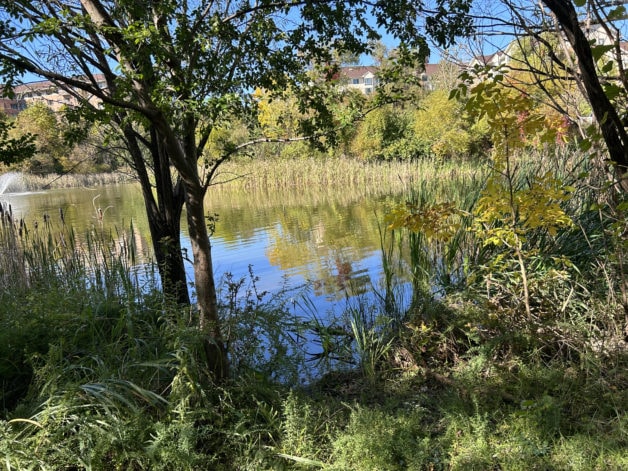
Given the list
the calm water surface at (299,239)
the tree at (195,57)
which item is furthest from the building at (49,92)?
the calm water surface at (299,239)

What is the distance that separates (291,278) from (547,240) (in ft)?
12.3

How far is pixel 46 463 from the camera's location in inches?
77.6

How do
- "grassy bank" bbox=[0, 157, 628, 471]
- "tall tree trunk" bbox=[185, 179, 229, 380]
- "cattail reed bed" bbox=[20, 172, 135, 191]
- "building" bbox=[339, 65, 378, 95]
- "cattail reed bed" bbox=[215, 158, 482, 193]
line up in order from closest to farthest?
"grassy bank" bbox=[0, 157, 628, 471]
"tall tree trunk" bbox=[185, 179, 229, 380]
"building" bbox=[339, 65, 378, 95]
"cattail reed bed" bbox=[215, 158, 482, 193]
"cattail reed bed" bbox=[20, 172, 135, 191]

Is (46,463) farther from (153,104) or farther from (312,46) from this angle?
(312,46)

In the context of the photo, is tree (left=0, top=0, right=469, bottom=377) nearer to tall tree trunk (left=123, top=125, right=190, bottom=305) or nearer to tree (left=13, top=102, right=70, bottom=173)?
tall tree trunk (left=123, top=125, right=190, bottom=305)

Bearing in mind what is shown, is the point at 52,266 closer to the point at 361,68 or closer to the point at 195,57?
the point at 195,57

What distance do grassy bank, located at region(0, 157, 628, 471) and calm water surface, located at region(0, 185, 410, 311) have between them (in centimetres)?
168

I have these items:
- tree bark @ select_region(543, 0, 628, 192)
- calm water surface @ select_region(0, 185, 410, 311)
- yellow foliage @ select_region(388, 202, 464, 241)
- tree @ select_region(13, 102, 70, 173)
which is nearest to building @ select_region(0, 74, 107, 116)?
calm water surface @ select_region(0, 185, 410, 311)

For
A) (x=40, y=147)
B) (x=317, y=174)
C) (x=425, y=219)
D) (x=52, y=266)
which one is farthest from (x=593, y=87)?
(x=40, y=147)

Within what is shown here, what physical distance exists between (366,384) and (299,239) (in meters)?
6.57

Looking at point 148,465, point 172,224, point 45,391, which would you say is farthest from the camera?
point 172,224

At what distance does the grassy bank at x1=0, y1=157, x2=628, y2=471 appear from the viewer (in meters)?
2.16

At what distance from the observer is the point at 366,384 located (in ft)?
10.8

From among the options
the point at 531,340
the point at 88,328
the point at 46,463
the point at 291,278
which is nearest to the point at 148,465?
the point at 46,463
